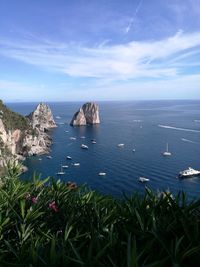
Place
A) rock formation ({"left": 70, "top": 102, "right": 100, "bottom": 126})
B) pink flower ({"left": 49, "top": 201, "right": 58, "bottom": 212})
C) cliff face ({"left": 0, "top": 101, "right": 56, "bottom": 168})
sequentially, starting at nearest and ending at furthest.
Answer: pink flower ({"left": 49, "top": 201, "right": 58, "bottom": 212}) → cliff face ({"left": 0, "top": 101, "right": 56, "bottom": 168}) → rock formation ({"left": 70, "top": 102, "right": 100, "bottom": 126})

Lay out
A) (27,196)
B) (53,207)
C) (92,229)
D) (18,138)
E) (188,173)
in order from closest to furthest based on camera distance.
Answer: (92,229) → (53,207) → (27,196) → (188,173) → (18,138)

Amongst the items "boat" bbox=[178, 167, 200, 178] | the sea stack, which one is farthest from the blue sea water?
the sea stack

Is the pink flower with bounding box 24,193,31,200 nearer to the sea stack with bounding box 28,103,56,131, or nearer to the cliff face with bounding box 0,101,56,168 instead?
the cliff face with bounding box 0,101,56,168

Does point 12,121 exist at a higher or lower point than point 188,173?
higher

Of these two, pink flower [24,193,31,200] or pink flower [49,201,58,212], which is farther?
pink flower [24,193,31,200]

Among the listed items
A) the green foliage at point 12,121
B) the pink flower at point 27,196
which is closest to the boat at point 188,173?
the green foliage at point 12,121

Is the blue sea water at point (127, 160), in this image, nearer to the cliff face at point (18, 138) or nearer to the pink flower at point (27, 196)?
the cliff face at point (18, 138)

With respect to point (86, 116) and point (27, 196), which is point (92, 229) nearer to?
point (27, 196)

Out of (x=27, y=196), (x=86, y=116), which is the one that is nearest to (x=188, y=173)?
(x=27, y=196)
